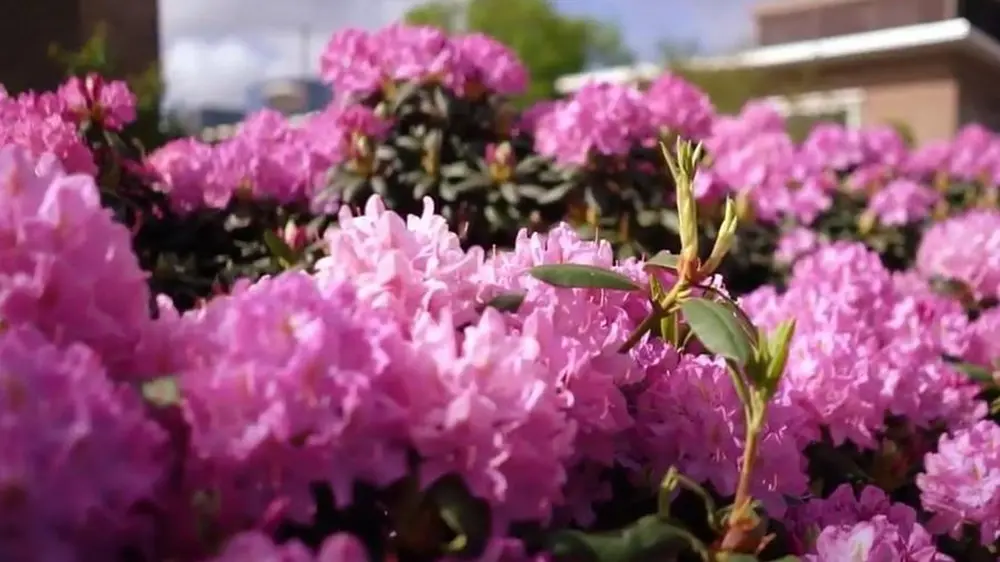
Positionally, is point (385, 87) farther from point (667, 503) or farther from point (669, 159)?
point (667, 503)

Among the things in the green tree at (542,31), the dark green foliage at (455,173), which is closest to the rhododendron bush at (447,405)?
the dark green foliage at (455,173)

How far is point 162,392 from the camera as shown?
0.72m

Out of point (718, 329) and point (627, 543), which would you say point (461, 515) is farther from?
point (718, 329)

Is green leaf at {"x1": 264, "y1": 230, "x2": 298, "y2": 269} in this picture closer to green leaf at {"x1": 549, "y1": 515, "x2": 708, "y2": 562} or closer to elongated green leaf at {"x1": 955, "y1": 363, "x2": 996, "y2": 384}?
green leaf at {"x1": 549, "y1": 515, "x2": 708, "y2": 562}

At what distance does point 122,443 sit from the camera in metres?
0.66

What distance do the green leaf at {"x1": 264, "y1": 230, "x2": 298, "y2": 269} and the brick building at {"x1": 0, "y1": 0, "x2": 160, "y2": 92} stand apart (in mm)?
1463

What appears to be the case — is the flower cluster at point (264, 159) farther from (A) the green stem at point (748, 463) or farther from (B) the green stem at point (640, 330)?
(A) the green stem at point (748, 463)

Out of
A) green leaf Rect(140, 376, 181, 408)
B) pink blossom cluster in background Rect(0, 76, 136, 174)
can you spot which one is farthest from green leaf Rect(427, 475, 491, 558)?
pink blossom cluster in background Rect(0, 76, 136, 174)

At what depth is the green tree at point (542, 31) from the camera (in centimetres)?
1942

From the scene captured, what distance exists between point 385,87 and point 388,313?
167cm

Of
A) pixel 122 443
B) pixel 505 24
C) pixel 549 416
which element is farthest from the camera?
pixel 505 24

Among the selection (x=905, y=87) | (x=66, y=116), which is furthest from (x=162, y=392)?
(x=905, y=87)

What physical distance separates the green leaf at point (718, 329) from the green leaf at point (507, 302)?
147 millimetres

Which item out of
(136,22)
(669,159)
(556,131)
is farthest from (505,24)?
(669,159)
